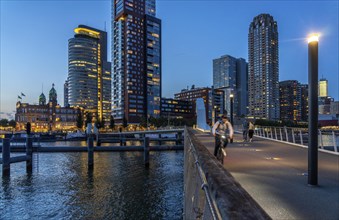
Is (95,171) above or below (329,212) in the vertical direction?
below

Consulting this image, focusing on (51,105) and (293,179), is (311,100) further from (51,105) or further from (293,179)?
(51,105)

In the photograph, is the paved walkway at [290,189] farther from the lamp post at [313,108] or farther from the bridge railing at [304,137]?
the bridge railing at [304,137]

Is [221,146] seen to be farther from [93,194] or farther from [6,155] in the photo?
[6,155]

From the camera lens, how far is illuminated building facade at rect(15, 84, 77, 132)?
171 meters

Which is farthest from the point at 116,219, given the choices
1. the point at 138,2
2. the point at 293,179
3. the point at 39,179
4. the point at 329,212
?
the point at 138,2

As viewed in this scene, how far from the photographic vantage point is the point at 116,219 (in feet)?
44.8

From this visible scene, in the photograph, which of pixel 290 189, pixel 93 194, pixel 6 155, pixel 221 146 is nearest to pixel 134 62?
pixel 6 155

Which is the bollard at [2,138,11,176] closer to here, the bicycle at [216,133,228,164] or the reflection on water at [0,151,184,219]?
the reflection on water at [0,151,184,219]

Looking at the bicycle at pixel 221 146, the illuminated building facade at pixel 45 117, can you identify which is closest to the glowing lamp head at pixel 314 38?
the bicycle at pixel 221 146

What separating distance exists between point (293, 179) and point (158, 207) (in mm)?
8762

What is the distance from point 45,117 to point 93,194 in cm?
17690

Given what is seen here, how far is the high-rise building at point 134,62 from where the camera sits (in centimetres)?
17825

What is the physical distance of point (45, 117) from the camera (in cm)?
17750

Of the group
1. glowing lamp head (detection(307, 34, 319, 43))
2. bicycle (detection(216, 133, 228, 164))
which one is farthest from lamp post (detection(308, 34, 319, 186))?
bicycle (detection(216, 133, 228, 164))
